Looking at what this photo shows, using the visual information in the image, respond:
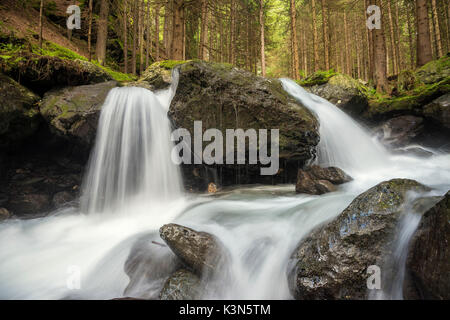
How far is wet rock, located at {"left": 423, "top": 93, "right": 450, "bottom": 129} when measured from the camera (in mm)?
6254

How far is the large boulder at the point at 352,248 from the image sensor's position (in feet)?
7.09

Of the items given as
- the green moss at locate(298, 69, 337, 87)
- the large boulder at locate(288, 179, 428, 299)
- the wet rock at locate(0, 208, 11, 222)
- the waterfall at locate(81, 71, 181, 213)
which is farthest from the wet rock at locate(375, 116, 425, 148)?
the wet rock at locate(0, 208, 11, 222)

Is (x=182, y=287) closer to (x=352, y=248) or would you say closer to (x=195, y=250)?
(x=195, y=250)

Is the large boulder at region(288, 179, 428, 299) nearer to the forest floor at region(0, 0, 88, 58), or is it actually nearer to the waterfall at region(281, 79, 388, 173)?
the waterfall at region(281, 79, 388, 173)

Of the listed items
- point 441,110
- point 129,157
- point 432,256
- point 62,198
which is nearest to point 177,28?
point 129,157

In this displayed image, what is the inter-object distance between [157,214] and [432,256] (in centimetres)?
445

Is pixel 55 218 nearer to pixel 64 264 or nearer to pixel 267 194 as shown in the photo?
pixel 64 264

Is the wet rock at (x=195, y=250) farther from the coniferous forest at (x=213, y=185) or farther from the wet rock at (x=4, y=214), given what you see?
the wet rock at (x=4, y=214)

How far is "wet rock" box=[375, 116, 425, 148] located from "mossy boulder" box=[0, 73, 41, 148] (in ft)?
33.4

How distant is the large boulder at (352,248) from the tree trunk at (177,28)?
8.85m

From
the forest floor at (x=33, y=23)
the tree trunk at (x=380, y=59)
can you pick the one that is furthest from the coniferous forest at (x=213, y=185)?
the tree trunk at (x=380, y=59)
